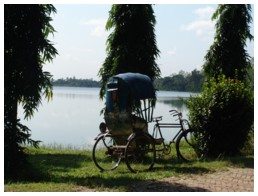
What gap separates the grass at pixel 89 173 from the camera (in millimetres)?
8836

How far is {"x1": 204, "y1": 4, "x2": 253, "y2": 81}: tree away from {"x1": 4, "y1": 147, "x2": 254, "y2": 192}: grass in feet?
30.4

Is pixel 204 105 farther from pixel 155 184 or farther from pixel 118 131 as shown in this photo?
pixel 155 184

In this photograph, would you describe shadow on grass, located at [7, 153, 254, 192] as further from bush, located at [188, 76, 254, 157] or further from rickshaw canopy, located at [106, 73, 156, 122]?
rickshaw canopy, located at [106, 73, 156, 122]

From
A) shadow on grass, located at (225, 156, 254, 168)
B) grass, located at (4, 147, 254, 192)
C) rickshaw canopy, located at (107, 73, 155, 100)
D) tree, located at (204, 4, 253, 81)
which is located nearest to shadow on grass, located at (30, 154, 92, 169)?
grass, located at (4, 147, 254, 192)

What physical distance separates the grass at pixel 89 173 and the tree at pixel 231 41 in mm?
9275

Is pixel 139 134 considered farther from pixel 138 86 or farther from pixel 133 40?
pixel 133 40

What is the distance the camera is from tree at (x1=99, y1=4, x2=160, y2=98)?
55.5ft

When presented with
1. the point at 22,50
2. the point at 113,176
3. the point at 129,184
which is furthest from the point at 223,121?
the point at 22,50

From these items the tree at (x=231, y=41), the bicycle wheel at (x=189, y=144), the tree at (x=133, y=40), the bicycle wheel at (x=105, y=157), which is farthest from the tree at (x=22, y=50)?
the tree at (x=231, y=41)

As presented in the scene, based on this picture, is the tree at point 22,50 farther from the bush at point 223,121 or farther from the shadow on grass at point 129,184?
the bush at point 223,121

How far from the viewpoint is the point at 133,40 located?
1705cm

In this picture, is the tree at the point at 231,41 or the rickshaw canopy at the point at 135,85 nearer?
the rickshaw canopy at the point at 135,85

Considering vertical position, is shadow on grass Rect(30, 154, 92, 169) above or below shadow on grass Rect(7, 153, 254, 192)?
below

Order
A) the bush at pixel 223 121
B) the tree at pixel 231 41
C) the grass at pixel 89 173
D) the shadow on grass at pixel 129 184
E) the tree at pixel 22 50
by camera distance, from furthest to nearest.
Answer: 1. the tree at pixel 231 41
2. the bush at pixel 223 121
3. the tree at pixel 22 50
4. the grass at pixel 89 173
5. the shadow on grass at pixel 129 184
